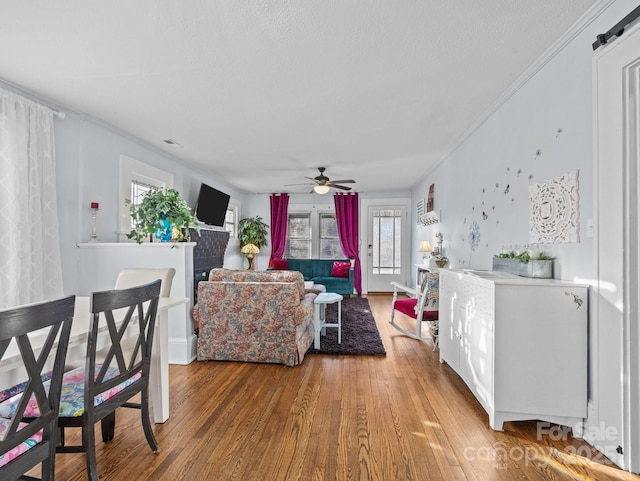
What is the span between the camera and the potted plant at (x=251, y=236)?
7525mm

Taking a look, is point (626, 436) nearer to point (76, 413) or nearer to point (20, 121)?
point (76, 413)

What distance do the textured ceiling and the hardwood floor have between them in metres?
2.45

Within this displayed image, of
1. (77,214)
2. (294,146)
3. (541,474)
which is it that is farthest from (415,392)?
(77,214)

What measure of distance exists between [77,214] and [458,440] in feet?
12.6

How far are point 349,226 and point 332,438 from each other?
5.98 meters

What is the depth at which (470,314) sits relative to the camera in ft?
8.00

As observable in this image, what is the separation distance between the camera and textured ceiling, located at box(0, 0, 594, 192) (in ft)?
5.97

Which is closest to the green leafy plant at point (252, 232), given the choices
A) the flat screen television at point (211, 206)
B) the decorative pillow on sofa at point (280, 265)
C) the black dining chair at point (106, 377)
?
the decorative pillow on sofa at point (280, 265)

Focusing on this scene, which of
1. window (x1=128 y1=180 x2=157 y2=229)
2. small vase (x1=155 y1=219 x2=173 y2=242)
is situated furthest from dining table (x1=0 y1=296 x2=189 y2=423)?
window (x1=128 y1=180 x2=157 y2=229)

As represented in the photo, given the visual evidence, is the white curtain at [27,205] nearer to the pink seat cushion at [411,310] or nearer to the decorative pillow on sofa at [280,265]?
the pink seat cushion at [411,310]

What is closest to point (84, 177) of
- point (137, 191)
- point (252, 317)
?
point (137, 191)

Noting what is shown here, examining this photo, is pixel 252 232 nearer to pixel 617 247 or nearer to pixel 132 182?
pixel 132 182

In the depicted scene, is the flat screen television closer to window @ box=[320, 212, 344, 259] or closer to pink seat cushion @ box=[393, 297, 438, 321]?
window @ box=[320, 212, 344, 259]

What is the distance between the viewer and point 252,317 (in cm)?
312
